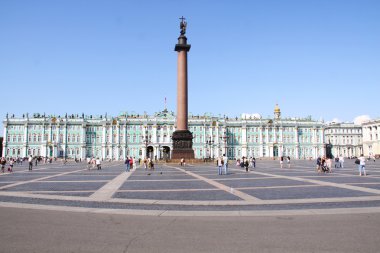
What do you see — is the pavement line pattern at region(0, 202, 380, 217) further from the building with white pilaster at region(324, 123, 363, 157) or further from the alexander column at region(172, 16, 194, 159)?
the building with white pilaster at region(324, 123, 363, 157)

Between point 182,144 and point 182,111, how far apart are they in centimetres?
536

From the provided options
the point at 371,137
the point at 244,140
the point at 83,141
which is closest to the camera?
the point at 83,141

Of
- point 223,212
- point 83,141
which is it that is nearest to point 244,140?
point 83,141

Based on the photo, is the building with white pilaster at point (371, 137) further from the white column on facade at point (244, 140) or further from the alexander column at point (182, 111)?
the alexander column at point (182, 111)

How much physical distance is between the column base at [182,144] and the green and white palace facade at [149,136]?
5272cm

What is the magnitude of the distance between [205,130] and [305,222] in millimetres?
104333

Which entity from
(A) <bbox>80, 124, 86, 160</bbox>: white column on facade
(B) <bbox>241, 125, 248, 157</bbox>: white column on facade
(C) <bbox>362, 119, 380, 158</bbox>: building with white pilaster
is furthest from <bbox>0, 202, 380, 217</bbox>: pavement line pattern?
(C) <bbox>362, 119, 380, 158</bbox>: building with white pilaster

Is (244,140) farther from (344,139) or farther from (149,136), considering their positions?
(344,139)

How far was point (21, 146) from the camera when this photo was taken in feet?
354

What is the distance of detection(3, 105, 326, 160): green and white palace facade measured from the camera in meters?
108

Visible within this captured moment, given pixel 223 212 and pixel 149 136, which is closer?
pixel 223 212

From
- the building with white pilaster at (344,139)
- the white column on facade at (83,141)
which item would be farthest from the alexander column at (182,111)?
the building with white pilaster at (344,139)

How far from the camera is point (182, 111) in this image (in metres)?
49.4

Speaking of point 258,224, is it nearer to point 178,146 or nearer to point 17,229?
point 17,229
